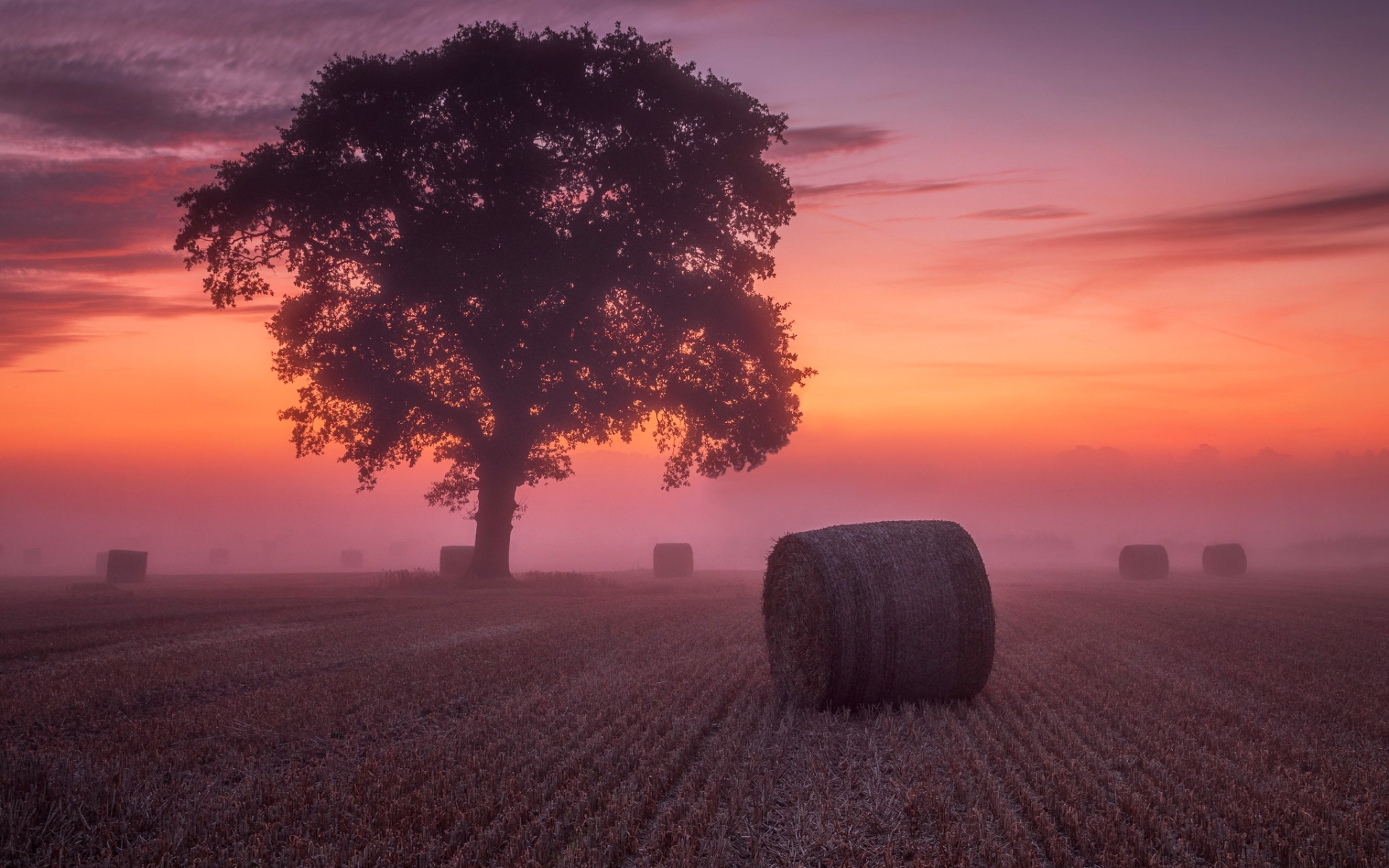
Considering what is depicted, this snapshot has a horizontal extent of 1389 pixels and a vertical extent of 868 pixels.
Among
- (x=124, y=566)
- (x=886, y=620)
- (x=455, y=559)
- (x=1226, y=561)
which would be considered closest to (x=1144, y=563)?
(x=1226, y=561)

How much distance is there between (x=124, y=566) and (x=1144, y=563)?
156ft

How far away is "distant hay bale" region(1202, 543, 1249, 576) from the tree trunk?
124 ft

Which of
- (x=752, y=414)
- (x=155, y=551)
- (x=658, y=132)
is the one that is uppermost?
(x=658, y=132)

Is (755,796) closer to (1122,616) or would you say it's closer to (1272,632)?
(1272,632)

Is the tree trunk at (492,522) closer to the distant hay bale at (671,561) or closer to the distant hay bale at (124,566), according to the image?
the distant hay bale at (671,561)

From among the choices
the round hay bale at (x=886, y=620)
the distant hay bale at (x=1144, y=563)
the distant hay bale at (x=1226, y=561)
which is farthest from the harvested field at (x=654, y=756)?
the distant hay bale at (x=1226, y=561)

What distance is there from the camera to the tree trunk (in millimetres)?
27547

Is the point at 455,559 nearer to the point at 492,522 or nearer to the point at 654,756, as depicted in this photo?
the point at 492,522

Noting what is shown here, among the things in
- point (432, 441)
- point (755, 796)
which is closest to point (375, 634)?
point (755, 796)

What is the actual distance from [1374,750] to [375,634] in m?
14.2

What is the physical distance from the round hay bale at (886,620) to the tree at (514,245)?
52.4ft

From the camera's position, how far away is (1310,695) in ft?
31.5

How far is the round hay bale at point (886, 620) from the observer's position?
29.9ft

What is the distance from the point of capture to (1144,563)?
40938mm
